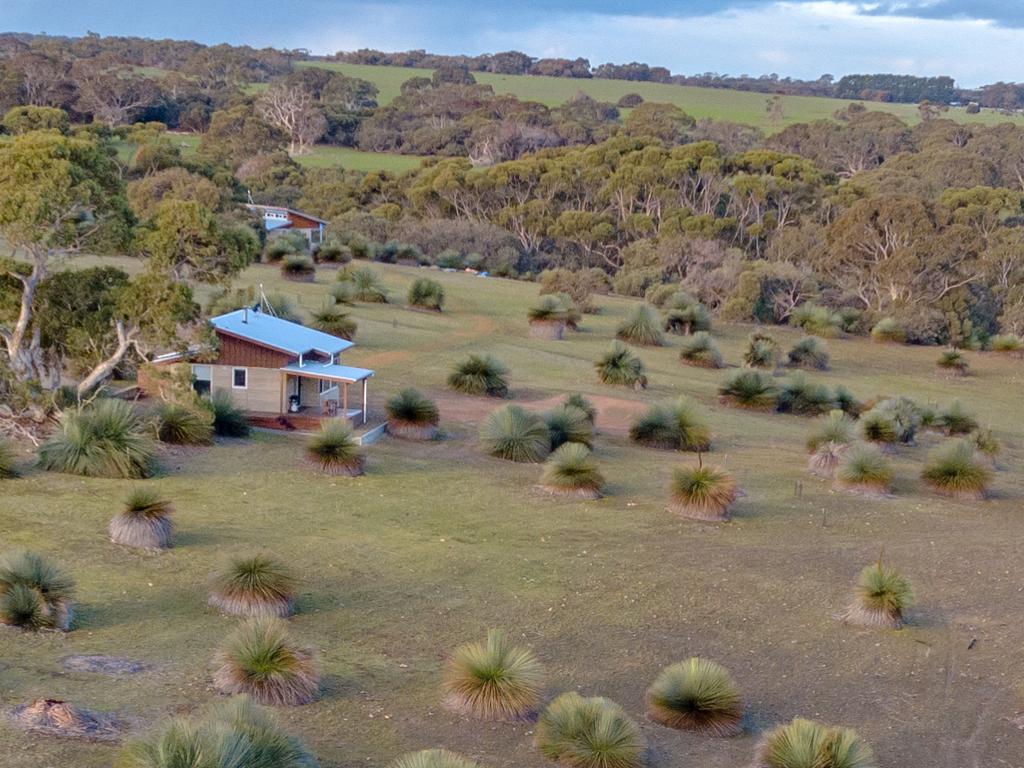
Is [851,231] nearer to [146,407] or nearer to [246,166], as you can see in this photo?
[146,407]

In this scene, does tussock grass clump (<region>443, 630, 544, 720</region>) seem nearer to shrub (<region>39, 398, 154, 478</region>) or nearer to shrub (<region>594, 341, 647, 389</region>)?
shrub (<region>39, 398, 154, 478</region>)

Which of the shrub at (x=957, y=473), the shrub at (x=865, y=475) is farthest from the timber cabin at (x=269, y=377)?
the shrub at (x=957, y=473)

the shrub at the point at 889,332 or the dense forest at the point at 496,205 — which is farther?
the shrub at the point at 889,332

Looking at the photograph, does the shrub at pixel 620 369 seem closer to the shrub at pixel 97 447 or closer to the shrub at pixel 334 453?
the shrub at pixel 334 453

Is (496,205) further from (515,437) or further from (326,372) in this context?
(515,437)

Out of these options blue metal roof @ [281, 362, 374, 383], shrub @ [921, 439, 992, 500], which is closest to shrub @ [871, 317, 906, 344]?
shrub @ [921, 439, 992, 500]
